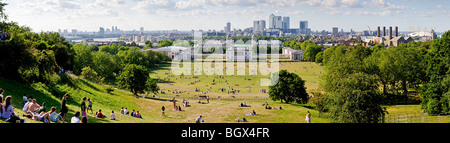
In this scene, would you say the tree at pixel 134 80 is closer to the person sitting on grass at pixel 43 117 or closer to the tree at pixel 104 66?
the tree at pixel 104 66

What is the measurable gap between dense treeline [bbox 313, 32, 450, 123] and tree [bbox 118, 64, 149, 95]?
19300 mm

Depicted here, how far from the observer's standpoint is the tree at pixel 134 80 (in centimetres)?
3684

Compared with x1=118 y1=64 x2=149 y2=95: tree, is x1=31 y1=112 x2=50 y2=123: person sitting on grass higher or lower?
higher

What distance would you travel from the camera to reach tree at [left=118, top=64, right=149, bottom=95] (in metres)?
36.8

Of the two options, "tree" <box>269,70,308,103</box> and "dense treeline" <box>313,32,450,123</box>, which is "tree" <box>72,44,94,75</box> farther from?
"dense treeline" <box>313,32,450,123</box>

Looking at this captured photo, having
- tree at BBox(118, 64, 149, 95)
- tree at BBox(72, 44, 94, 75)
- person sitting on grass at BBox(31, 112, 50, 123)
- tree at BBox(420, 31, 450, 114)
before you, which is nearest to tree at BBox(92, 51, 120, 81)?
tree at BBox(72, 44, 94, 75)

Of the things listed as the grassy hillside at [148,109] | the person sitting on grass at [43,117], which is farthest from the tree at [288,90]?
the person sitting on grass at [43,117]

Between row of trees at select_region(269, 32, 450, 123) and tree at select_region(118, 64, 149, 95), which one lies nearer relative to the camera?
row of trees at select_region(269, 32, 450, 123)

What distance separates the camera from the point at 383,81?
40.9 meters

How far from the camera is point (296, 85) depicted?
120ft

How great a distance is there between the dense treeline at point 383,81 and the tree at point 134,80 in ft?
63.3

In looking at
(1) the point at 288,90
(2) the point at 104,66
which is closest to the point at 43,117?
(1) the point at 288,90
